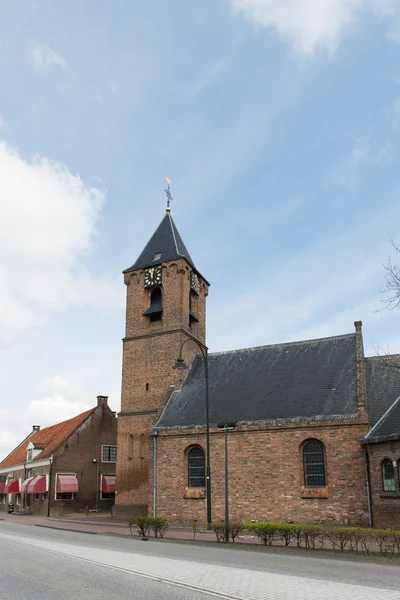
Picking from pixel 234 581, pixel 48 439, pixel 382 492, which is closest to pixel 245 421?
pixel 382 492

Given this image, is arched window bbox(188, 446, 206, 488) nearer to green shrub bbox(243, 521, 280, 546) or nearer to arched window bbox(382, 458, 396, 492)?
arched window bbox(382, 458, 396, 492)

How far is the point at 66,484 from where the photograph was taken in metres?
41.2

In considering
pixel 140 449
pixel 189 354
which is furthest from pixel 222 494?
pixel 189 354

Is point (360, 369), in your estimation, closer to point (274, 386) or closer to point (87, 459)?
point (274, 386)

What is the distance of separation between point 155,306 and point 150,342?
2696 millimetres

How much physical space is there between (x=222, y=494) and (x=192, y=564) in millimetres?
14528

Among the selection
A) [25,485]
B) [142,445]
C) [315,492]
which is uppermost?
[142,445]

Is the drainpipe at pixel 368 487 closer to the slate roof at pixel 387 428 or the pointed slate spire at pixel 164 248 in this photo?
the slate roof at pixel 387 428

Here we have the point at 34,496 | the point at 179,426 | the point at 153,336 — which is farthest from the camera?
the point at 34,496

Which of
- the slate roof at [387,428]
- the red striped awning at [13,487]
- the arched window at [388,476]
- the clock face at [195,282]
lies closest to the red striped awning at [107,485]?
the red striped awning at [13,487]

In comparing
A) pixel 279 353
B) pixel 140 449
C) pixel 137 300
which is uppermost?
pixel 137 300

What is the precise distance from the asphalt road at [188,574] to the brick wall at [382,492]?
7563mm

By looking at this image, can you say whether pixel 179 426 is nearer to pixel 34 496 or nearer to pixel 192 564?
pixel 192 564

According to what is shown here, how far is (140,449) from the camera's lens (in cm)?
3244
